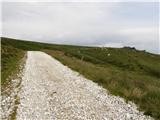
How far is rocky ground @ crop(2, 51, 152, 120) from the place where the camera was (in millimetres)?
15836

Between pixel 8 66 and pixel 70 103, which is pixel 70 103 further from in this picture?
pixel 8 66

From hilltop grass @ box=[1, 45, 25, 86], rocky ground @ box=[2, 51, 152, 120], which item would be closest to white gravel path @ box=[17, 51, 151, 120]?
rocky ground @ box=[2, 51, 152, 120]

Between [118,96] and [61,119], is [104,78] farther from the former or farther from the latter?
[61,119]

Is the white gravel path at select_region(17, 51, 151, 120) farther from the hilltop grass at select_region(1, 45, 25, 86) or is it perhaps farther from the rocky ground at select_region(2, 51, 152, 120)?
the hilltop grass at select_region(1, 45, 25, 86)

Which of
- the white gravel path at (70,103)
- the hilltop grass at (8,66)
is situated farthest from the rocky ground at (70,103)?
the hilltop grass at (8,66)

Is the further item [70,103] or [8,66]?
[8,66]

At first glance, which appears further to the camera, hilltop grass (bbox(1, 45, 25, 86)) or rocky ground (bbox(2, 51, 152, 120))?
hilltop grass (bbox(1, 45, 25, 86))

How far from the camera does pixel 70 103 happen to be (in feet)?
61.0

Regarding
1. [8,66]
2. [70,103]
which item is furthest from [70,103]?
[8,66]

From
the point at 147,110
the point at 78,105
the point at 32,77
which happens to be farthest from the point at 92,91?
the point at 32,77

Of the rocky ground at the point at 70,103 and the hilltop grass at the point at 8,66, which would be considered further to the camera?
the hilltop grass at the point at 8,66

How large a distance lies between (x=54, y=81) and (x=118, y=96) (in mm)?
7886

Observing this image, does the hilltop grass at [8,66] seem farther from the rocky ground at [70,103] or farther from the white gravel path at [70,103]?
the rocky ground at [70,103]

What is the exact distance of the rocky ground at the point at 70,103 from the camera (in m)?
15.8
